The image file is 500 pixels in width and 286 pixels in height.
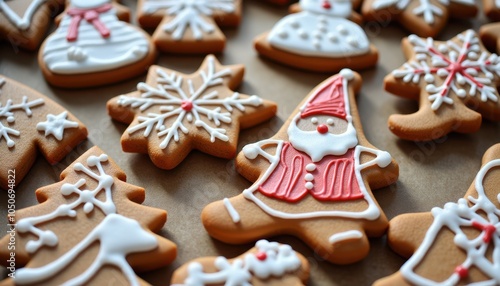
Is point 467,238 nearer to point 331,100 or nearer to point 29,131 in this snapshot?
point 331,100

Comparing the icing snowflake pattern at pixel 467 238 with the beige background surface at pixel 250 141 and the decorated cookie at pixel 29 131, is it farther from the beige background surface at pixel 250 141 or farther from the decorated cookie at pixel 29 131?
the decorated cookie at pixel 29 131

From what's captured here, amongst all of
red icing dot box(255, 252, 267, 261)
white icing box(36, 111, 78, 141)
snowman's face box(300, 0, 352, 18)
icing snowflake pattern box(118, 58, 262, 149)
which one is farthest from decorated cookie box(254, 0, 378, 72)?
red icing dot box(255, 252, 267, 261)

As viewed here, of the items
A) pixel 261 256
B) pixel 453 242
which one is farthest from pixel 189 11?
pixel 453 242

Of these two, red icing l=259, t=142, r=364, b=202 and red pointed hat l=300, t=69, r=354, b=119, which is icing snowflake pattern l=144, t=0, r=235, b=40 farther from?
red icing l=259, t=142, r=364, b=202

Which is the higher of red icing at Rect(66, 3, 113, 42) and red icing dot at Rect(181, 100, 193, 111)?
red icing at Rect(66, 3, 113, 42)

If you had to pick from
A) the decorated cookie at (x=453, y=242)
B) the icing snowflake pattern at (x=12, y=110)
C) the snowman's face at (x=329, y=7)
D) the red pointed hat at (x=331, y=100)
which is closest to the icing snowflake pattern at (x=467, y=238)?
the decorated cookie at (x=453, y=242)

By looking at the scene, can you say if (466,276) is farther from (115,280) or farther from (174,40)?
(174,40)
